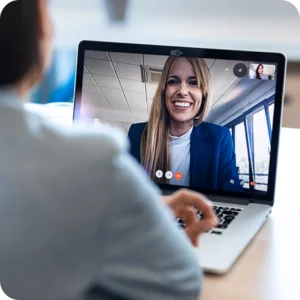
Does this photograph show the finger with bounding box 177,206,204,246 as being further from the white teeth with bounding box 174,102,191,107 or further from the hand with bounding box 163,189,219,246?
the white teeth with bounding box 174,102,191,107

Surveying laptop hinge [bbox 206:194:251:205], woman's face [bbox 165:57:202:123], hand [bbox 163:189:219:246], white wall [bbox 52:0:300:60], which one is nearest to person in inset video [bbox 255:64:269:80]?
woman's face [bbox 165:57:202:123]

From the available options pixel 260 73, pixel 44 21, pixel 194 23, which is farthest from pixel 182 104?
pixel 194 23

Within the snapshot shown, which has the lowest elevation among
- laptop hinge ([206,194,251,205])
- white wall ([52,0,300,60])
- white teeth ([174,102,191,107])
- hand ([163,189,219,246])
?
laptop hinge ([206,194,251,205])

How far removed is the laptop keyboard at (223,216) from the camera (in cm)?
88

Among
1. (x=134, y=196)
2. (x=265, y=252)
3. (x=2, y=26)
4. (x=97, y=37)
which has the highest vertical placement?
(x=97, y=37)

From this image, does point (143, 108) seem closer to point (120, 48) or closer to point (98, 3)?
point (120, 48)

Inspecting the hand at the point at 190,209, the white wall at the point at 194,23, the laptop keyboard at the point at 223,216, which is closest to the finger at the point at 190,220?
the hand at the point at 190,209

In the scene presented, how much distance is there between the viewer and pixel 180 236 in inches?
20.5

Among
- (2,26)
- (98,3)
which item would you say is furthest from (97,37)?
(2,26)

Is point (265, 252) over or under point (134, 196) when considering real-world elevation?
under

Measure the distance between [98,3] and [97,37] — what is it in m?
0.11

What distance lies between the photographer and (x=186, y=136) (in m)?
1.08

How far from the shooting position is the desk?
69 centimetres

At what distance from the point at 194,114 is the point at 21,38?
618 millimetres
